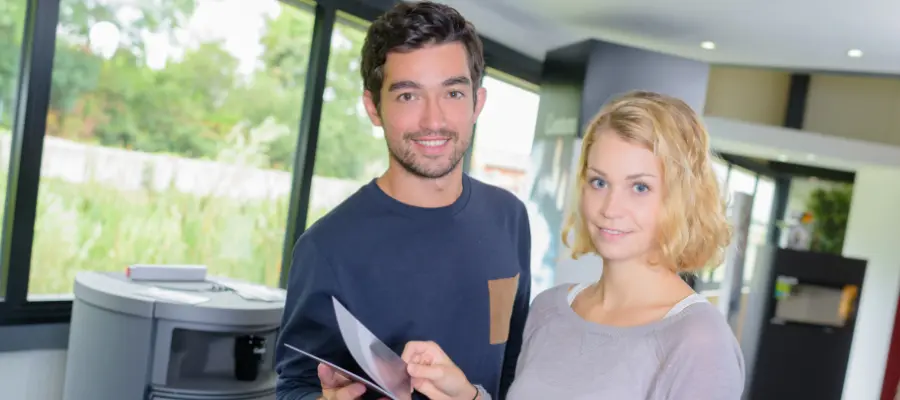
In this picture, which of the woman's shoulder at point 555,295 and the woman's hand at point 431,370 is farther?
the woman's shoulder at point 555,295

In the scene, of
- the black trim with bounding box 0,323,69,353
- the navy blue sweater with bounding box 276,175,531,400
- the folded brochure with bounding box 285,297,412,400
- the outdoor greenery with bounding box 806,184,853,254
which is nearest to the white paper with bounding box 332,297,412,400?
the folded brochure with bounding box 285,297,412,400

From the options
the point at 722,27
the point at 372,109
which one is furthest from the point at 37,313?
the point at 722,27

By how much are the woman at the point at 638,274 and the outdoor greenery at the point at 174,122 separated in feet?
7.66

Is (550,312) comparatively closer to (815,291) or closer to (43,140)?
(43,140)

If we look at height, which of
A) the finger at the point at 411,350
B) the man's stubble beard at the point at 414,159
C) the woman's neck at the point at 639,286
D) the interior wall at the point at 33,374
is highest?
the man's stubble beard at the point at 414,159

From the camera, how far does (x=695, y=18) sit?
4.89m

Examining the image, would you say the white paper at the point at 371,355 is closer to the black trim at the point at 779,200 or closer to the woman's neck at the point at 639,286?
the woman's neck at the point at 639,286

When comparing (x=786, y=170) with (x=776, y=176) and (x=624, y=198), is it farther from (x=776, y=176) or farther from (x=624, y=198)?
(x=624, y=198)

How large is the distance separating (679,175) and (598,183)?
0.44 ft

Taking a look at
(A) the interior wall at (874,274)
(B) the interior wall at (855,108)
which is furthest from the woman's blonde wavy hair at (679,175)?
(B) the interior wall at (855,108)

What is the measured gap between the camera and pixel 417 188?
1490mm

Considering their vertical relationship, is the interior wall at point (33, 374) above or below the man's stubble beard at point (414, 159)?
below

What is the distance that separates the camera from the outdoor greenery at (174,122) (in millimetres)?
2973

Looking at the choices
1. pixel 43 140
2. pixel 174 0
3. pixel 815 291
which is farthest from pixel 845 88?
pixel 43 140
